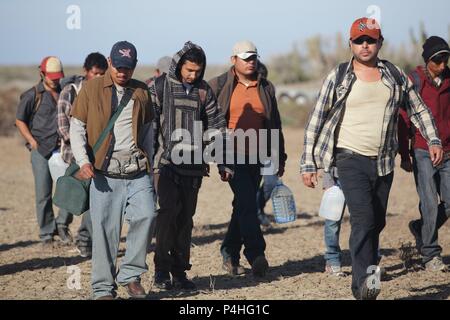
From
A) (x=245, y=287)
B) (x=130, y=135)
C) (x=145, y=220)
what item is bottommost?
(x=245, y=287)

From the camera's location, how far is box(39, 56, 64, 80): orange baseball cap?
436 inches

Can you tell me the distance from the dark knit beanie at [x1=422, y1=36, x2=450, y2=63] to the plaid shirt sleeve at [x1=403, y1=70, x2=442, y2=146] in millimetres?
1501

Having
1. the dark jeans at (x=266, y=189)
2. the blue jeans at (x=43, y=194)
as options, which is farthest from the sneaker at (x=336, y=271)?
the blue jeans at (x=43, y=194)

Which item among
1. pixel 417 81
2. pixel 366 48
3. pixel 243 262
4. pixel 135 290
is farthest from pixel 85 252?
pixel 366 48

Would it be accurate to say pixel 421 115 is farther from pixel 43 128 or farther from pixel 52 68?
pixel 43 128

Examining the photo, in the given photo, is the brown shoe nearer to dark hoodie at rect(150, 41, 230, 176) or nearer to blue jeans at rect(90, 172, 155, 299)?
blue jeans at rect(90, 172, 155, 299)

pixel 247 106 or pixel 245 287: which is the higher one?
pixel 247 106

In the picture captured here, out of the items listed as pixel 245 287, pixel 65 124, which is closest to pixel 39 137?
pixel 65 124

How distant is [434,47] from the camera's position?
9188mm

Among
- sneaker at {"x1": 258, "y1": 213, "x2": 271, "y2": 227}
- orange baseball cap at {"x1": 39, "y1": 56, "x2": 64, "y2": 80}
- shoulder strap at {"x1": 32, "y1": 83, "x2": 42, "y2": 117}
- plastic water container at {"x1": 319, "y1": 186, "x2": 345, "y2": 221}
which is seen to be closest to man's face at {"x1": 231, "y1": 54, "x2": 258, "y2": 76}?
plastic water container at {"x1": 319, "y1": 186, "x2": 345, "y2": 221}

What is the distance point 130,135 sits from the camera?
762cm
